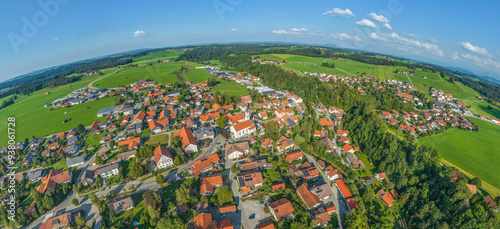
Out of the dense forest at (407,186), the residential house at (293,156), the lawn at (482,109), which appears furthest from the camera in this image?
the lawn at (482,109)

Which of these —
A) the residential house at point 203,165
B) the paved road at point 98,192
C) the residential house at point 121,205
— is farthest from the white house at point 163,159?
the residential house at point 121,205

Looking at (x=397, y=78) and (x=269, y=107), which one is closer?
(x=269, y=107)

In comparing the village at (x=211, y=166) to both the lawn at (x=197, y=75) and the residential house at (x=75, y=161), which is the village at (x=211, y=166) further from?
the lawn at (x=197, y=75)

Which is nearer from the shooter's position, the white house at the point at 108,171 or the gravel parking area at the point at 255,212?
the gravel parking area at the point at 255,212

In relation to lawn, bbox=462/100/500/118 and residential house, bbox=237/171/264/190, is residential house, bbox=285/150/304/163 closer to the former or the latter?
residential house, bbox=237/171/264/190

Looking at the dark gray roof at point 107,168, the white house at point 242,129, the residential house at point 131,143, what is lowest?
the dark gray roof at point 107,168

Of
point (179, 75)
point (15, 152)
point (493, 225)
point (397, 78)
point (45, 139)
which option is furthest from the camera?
point (179, 75)

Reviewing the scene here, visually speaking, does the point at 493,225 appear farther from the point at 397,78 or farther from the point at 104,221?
the point at 397,78

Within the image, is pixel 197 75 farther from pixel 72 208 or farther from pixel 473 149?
pixel 473 149

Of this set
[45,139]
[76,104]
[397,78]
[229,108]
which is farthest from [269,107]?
[397,78]
